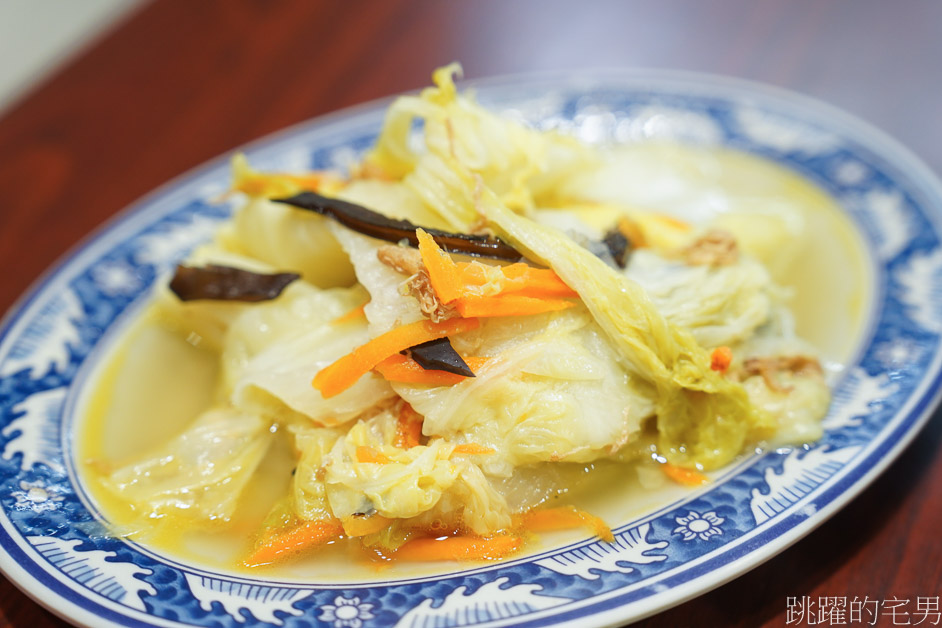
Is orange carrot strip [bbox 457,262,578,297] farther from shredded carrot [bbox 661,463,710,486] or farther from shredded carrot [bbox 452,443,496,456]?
shredded carrot [bbox 661,463,710,486]

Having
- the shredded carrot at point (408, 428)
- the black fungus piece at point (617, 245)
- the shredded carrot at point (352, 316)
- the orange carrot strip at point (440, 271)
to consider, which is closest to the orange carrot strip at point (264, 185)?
the shredded carrot at point (352, 316)

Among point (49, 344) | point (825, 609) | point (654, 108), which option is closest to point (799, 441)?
point (825, 609)

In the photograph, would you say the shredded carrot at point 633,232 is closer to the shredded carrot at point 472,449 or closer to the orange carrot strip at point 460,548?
the shredded carrot at point 472,449

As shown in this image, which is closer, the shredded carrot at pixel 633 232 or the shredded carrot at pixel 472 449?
the shredded carrot at pixel 472 449

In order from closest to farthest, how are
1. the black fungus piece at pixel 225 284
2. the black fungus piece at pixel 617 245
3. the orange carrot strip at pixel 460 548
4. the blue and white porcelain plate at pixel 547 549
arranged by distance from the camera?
the blue and white porcelain plate at pixel 547 549 → the orange carrot strip at pixel 460 548 → the black fungus piece at pixel 617 245 → the black fungus piece at pixel 225 284

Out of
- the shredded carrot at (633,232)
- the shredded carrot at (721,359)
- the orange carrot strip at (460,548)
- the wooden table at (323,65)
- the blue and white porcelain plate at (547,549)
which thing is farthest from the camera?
the wooden table at (323,65)

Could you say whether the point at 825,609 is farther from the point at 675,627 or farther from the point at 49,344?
the point at 49,344

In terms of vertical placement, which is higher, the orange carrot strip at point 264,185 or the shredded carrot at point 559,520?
the orange carrot strip at point 264,185

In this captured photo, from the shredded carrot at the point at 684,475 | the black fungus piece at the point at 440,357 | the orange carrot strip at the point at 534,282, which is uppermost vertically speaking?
the orange carrot strip at the point at 534,282
